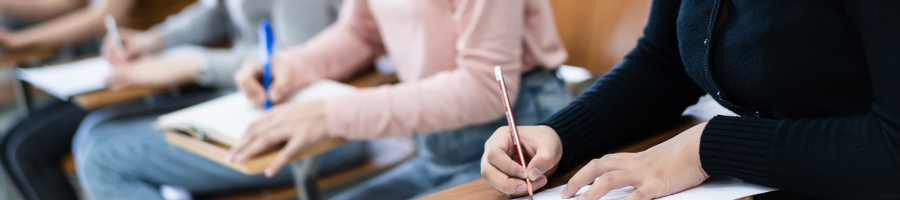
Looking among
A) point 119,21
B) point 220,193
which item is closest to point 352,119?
point 220,193

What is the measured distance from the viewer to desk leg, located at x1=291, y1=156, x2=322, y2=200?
0.97 m

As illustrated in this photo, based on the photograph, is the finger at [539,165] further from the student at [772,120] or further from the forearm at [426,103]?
the forearm at [426,103]

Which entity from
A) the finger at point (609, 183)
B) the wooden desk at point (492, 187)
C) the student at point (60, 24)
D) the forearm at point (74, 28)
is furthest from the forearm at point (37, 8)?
the finger at point (609, 183)

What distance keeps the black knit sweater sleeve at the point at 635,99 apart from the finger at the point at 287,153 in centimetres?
36

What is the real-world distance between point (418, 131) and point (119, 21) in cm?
197

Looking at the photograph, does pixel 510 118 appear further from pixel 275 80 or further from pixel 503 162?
pixel 275 80

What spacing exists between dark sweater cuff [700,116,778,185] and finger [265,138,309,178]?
53 centimetres

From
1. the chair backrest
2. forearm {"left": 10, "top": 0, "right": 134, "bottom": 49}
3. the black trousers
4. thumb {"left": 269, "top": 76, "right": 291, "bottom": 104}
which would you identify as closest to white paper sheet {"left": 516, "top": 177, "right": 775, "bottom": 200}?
the chair backrest

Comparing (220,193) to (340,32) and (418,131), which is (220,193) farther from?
(418,131)

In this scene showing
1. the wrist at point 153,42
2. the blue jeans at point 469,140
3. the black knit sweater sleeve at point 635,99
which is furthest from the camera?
the wrist at point 153,42

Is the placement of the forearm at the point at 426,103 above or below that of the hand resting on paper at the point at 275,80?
below

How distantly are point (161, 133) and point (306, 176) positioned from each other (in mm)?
535

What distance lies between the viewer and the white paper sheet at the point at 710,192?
0.49 m

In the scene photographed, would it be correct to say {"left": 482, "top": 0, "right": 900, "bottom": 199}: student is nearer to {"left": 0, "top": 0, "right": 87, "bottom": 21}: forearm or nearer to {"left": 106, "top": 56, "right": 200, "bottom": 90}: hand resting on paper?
{"left": 106, "top": 56, "right": 200, "bottom": 90}: hand resting on paper
